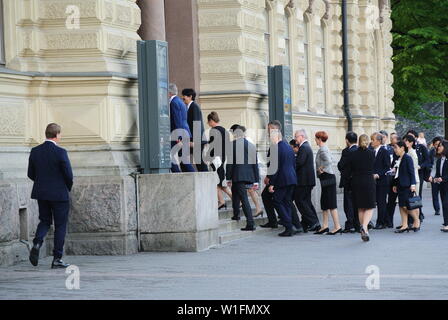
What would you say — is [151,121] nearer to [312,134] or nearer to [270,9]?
[270,9]

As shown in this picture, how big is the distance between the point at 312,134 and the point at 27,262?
16519 millimetres

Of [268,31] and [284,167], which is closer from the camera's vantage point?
[284,167]

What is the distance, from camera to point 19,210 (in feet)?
50.8

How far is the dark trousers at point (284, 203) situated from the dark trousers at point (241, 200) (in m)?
0.49

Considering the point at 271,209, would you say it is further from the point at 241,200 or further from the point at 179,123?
the point at 179,123

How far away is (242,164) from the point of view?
19609mm

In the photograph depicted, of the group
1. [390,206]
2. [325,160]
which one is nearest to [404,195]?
[390,206]

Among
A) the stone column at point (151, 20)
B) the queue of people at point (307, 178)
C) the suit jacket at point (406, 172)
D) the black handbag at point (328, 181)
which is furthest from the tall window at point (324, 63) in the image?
the stone column at point (151, 20)

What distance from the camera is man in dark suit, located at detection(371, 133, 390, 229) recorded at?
2153 cm

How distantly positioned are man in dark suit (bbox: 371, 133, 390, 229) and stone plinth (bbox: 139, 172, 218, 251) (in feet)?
18.9

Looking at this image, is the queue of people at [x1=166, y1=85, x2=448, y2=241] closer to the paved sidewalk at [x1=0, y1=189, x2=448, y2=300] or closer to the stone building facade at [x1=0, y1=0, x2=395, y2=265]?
the paved sidewalk at [x1=0, y1=189, x2=448, y2=300]

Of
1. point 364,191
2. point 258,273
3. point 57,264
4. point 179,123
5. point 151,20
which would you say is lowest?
point 258,273

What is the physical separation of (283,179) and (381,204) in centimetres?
264

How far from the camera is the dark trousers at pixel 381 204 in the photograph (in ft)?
70.5
